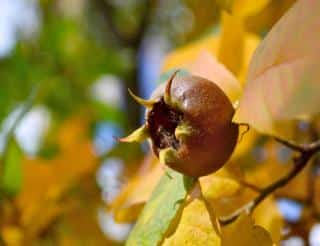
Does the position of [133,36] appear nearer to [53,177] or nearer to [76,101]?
[76,101]

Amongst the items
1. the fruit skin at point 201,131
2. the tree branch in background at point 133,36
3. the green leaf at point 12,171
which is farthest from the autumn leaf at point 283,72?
the tree branch in background at point 133,36

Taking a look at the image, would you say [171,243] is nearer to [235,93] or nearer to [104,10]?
[235,93]

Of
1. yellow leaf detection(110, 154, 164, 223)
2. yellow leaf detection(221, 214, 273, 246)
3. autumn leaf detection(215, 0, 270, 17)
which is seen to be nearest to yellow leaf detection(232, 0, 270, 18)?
autumn leaf detection(215, 0, 270, 17)

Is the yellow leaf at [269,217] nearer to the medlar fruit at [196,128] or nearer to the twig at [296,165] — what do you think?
the twig at [296,165]

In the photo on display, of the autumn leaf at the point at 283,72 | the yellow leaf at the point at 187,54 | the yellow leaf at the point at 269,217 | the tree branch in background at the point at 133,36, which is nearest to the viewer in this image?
the autumn leaf at the point at 283,72

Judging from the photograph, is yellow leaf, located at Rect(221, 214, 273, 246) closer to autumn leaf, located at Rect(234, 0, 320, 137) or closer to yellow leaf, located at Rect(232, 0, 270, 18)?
autumn leaf, located at Rect(234, 0, 320, 137)

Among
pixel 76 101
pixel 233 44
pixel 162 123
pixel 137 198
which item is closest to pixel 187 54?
pixel 233 44
